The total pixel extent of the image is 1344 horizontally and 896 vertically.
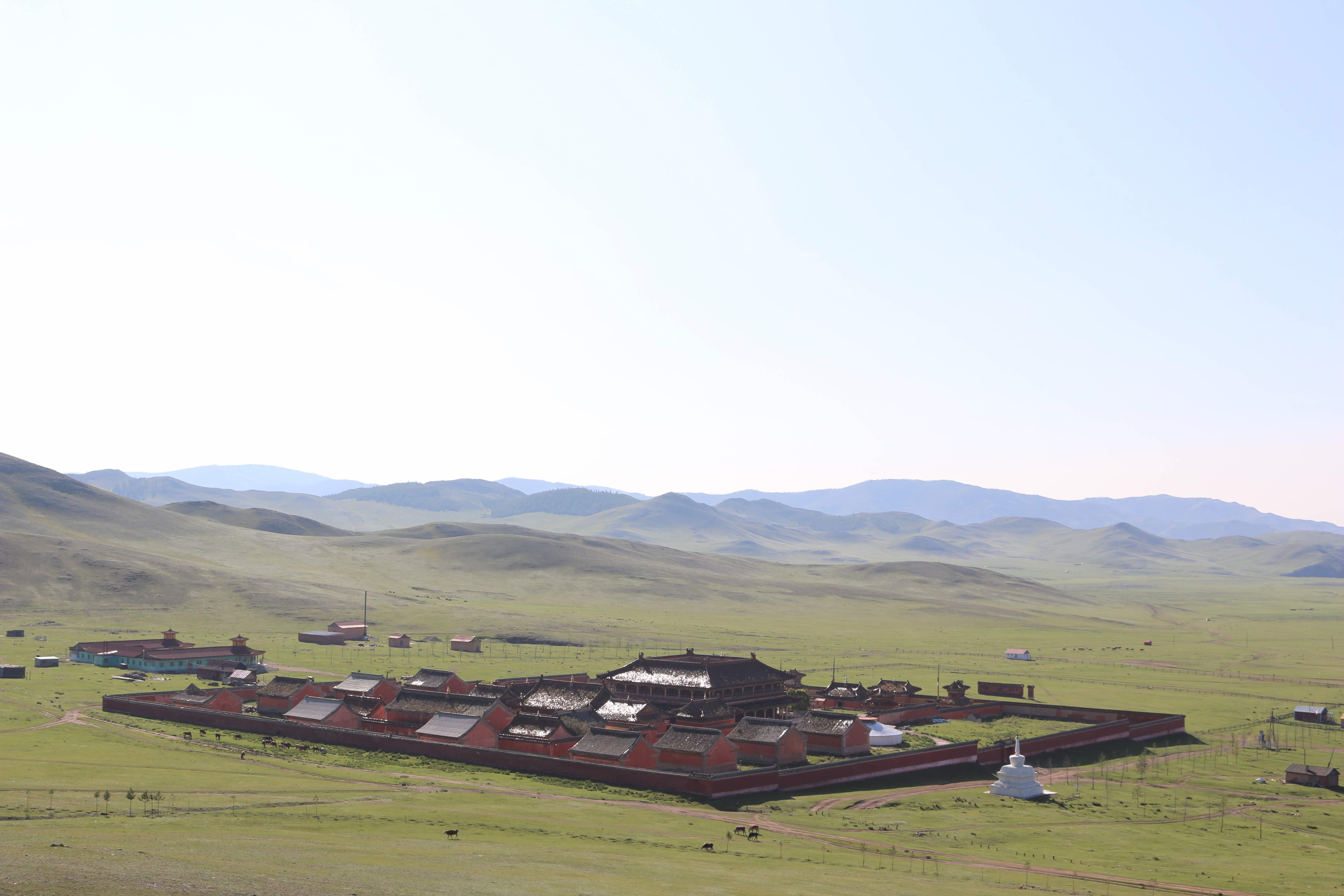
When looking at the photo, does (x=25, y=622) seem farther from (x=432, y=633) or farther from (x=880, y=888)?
(x=880, y=888)

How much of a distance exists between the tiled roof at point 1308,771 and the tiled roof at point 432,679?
6107 cm

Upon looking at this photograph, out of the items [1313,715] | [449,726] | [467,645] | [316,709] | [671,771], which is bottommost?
[671,771]

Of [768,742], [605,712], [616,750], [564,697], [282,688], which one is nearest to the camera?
[616,750]

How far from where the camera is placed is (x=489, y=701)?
79.9 metres

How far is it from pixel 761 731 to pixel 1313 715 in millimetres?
53918

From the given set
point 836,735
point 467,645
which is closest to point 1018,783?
point 836,735

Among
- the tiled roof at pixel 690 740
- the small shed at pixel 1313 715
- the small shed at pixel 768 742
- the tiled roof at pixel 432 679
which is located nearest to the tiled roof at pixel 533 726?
the tiled roof at pixel 690 740

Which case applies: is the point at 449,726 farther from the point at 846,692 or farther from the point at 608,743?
the point at 846,692

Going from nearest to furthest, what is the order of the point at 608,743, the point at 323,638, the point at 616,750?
the point at 616,750 → the point at 608,743 → the point at 323,638

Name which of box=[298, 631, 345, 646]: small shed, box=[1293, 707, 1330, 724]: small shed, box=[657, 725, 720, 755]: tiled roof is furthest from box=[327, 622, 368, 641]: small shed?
box=[1293, 707, 1330, 724]: small shed

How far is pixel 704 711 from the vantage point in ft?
279

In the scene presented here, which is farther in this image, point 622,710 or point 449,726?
point 622,710

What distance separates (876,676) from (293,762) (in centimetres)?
7294

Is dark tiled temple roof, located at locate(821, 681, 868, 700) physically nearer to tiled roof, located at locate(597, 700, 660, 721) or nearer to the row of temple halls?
the row of temple halls
